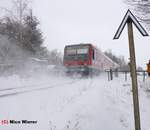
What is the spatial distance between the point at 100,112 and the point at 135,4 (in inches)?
377

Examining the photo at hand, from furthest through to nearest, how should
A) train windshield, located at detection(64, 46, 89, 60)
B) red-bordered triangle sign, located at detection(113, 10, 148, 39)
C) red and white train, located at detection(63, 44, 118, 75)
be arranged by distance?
train windshield, located at detection(64, 46, 89, 60)
red and white train, located at detection(63, 44, 118, 75)
red-bordered triangle sign, located at detection(113, 10, 148, 39)

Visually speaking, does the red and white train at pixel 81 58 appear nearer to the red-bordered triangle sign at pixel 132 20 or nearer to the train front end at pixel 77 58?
the train front end at pixel 77 58

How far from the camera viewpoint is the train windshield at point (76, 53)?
848 inches

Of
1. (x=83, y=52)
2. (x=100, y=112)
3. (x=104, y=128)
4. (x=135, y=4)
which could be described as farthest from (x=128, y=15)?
(x=83, y=52)

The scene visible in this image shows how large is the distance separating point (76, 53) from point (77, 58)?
19.3 inches

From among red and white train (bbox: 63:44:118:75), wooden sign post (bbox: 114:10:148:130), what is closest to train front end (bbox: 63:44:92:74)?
red and white train (bbox: 63:44:118:75)

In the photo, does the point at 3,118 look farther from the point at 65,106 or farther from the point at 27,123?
the point at 65,106

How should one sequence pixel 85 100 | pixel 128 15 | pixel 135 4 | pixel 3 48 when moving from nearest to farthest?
pixel 128 15
pixel 85 100
pixel 135 4
pixel 3 48

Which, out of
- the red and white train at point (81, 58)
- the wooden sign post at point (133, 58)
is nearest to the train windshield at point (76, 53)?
the red and white train at point (81, 58)

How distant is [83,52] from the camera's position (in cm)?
2164

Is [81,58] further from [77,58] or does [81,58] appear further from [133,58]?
[133,58]

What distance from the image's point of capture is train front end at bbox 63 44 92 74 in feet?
70.1

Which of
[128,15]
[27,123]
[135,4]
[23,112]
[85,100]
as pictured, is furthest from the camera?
[135,4]

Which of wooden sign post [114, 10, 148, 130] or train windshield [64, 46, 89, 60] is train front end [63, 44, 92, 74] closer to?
train windshield [64, 46, 89, 60]
